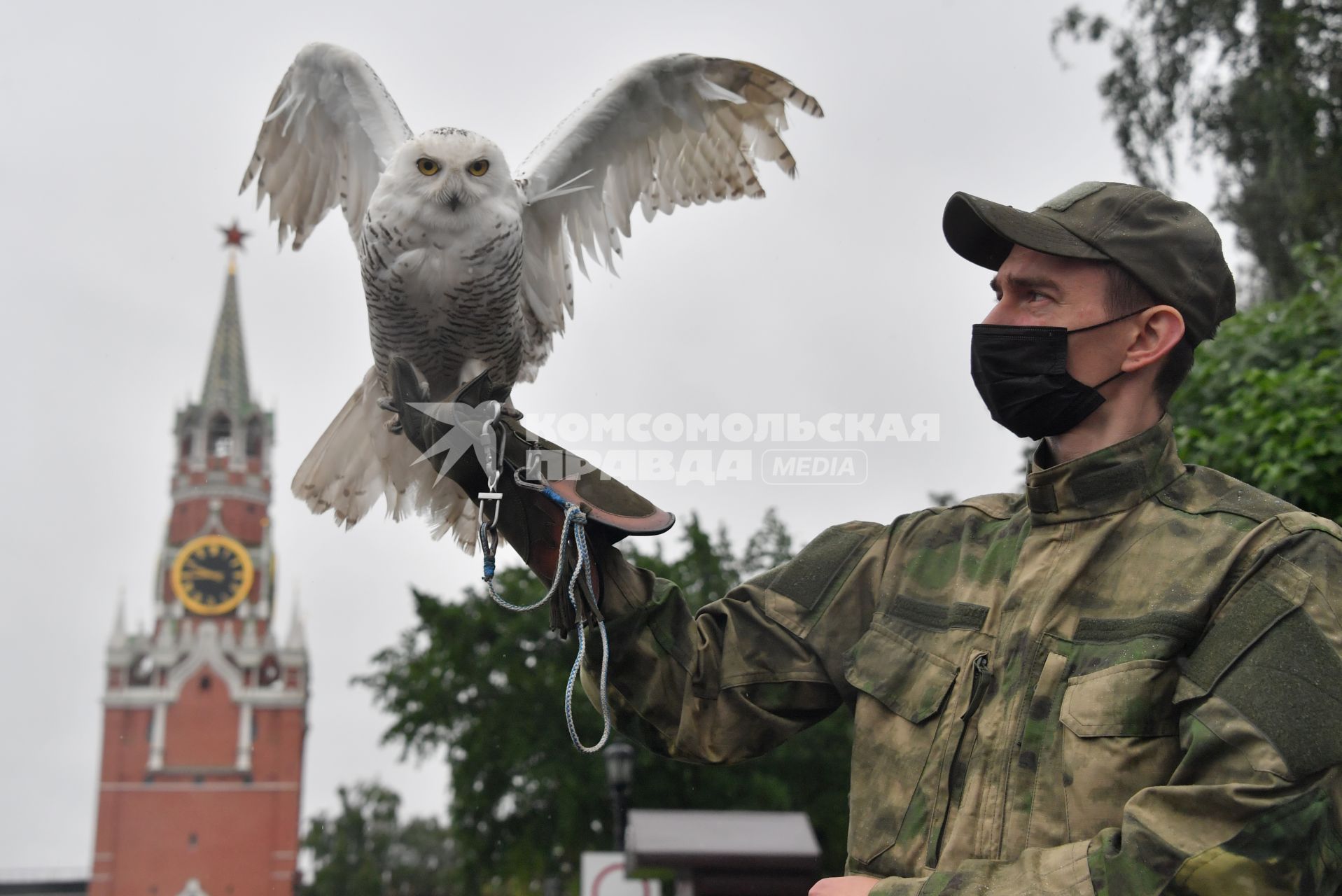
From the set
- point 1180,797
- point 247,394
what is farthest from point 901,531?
point 247,394

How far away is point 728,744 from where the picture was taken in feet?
7.01

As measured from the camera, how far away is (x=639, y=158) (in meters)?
3.04

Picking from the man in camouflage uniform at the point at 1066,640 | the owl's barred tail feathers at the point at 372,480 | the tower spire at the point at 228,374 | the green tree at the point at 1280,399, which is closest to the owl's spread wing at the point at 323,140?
the owl's barred tail feathers at the point at 372,480

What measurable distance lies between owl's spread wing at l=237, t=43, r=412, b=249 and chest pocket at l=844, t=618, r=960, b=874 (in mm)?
1547

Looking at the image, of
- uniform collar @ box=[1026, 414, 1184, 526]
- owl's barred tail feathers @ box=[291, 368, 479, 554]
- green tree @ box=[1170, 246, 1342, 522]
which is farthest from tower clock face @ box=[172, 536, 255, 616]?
uniform collar @ box=[1026, 414, 1184, 526]

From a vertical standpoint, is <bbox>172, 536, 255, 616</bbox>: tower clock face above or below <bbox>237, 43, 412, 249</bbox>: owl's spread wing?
above

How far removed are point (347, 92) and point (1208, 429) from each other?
16.4 ft

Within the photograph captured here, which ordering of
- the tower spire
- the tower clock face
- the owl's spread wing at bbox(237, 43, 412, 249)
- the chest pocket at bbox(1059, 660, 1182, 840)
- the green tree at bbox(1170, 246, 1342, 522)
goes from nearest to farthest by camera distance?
the chest pocket at bbox(1059, 660, 1182, 840), the owl's spread wing at bbox(237, 43, 412, 249), the green tree at bbox(1170, 246, 1342, 522), the tower spire, the tower clock face

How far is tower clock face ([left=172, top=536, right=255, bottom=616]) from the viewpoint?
184 feet

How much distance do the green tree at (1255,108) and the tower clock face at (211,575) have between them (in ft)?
166

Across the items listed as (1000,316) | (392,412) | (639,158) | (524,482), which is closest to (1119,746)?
(1000,316)

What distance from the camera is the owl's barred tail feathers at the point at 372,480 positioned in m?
2.58

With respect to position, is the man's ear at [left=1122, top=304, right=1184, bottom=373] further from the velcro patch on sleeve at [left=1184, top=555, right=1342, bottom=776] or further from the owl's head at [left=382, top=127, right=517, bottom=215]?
the owl's head at [left=382, top=127, right=517, bottom=215]

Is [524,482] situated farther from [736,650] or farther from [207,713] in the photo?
[207,713]
